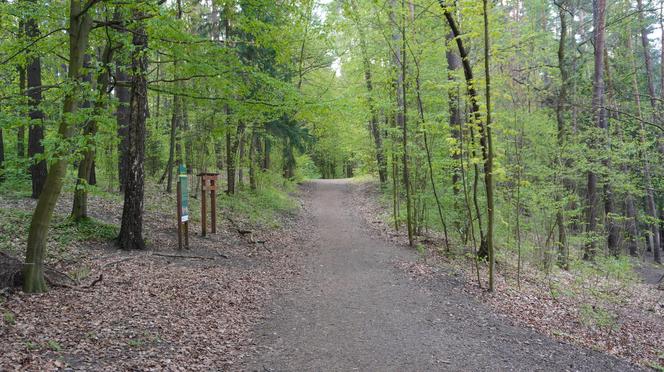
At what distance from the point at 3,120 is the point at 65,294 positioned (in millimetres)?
2521

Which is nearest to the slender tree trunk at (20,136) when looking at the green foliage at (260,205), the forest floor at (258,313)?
the forest floor at (258,313)

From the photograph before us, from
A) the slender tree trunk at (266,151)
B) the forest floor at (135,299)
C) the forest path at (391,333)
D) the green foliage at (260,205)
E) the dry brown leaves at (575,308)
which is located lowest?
the dry brown leaves at (575,308)

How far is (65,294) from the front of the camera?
18.6ft

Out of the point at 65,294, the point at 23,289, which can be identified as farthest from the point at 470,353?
the point at 23,289

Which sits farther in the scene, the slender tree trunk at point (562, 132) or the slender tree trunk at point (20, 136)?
the slender tree trunk at point (562, 132)

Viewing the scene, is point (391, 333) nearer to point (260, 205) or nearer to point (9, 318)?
point (9, 318)

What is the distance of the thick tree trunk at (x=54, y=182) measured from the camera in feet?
17.5

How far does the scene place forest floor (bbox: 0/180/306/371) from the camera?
4.34 metres

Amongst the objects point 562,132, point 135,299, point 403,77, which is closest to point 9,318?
point 135,299

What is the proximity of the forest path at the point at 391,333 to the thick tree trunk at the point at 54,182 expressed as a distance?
3218 millimetres

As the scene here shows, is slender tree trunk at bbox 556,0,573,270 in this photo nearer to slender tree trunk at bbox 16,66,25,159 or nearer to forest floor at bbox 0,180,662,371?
forest floor at bbox 0,180,662,371

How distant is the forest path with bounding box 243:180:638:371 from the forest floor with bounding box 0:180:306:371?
58 centimetres

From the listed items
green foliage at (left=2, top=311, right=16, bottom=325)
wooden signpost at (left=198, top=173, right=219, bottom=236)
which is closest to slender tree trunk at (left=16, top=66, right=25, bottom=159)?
wooden signpost at (left=198, top=173, right=219, bottom=236)

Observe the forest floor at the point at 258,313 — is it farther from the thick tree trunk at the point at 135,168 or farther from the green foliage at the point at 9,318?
the thick tree trunk at the point at 135,168
